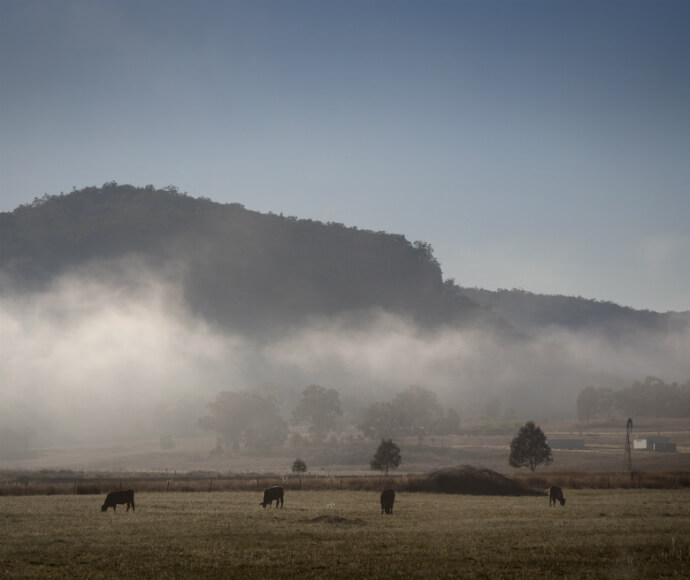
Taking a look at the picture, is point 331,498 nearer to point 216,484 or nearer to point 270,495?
point 270,495

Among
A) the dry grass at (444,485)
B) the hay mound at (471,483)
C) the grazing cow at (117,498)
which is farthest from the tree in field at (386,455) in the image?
the grazing cow at (117,498)

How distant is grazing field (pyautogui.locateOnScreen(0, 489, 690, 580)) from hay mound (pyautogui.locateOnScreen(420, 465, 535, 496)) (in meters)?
19.1

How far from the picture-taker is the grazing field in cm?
3050

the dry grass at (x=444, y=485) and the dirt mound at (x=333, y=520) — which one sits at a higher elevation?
the dirt mound at (x=333, y=520)

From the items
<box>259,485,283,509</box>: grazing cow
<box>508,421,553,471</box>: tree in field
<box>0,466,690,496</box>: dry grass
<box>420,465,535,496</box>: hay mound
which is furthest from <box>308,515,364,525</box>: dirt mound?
<box>508,421,553,471</box>: tree in field

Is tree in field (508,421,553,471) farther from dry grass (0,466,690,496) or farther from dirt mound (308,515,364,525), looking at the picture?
dirt mound (308,515,364,525)

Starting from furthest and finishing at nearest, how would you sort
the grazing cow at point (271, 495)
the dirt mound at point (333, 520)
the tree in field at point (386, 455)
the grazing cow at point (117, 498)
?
the tree in field at point (386, 455) → the grazing cow at point (271, 495) → the grazing cow at point (117, 498) → the dirt mound at point (333, 520)

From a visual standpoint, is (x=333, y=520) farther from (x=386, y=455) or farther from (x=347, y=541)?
(x=386, y=455)

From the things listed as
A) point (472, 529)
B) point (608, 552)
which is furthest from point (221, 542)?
point (608, 552)

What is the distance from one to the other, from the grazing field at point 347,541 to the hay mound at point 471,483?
19087 mm

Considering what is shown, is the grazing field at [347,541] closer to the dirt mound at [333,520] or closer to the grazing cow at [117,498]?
the dirt mound at [333,520]

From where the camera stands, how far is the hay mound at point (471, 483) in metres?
78.6

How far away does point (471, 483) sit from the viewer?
8031 centimetres

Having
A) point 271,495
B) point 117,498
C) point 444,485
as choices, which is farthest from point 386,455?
point 117,498
